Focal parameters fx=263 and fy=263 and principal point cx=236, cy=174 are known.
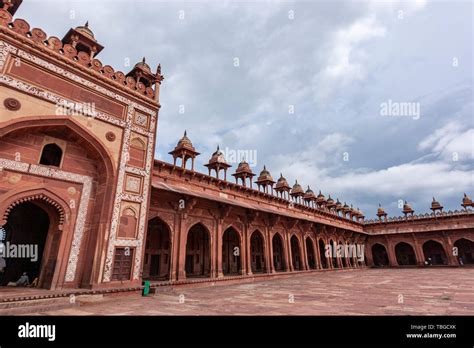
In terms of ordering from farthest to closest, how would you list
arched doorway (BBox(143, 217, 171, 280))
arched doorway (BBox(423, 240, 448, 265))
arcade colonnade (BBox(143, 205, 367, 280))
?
arched doorway (BBox(423, 240, 448, 265)) < arched doorway (BBox(143, 217, 171, 280)) < arcade colonnade (BBox(143, 205, 367, 280))

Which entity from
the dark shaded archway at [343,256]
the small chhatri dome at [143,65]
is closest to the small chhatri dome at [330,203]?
the dark shaded archway at [343,256]

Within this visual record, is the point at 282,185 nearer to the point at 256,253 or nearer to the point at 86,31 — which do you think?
the point at 256,253

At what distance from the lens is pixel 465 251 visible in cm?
3388

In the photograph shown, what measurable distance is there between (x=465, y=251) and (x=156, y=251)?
3896 cm

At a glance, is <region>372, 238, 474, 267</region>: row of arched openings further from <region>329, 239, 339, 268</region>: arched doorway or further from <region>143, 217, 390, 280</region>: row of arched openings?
<region>143, 217, 390, 280</region>: row of arched openings

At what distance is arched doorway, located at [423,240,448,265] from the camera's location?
35.5 meters

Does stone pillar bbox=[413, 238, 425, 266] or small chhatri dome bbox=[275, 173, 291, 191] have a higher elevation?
small chhatri dome bbox=[275, 173, 291, 191]

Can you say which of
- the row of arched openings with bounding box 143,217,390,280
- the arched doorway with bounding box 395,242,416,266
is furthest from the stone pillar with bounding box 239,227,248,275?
the arched doorway with bounding box 395,242,416,266

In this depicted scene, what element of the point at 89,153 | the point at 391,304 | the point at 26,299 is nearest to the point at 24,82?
Answer: the point at 89,153

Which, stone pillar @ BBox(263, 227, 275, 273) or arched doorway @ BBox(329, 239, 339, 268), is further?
arched doorway @ BBox(329, 239, 339, 268)

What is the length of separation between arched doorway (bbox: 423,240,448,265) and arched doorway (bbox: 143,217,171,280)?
36.6 meters

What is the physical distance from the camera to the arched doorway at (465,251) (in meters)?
33.5
